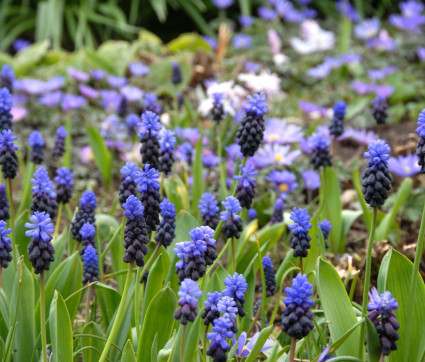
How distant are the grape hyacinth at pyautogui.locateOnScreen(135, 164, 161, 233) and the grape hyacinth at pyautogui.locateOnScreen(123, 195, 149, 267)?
0.11 m

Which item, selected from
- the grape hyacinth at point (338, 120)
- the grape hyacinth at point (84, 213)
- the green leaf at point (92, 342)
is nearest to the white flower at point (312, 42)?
the grape hyacinth at point (338, 120)

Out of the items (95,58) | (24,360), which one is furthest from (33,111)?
(24,360)

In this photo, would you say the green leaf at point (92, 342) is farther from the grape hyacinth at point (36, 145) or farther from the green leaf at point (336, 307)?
the grape hyacinth at point (36, 145)

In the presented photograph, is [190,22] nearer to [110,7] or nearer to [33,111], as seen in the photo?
[110,7]

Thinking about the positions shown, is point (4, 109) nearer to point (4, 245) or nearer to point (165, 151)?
point (165, 151)

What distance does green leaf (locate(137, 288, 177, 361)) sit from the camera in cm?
203

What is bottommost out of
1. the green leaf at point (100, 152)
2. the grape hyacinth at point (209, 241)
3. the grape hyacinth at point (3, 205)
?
the green leaf at point (100, 152)

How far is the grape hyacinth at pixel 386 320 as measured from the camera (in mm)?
1814

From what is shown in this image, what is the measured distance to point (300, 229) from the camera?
6.97 ft

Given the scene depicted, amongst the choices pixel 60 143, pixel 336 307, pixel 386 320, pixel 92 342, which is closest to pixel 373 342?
pixel 386 320

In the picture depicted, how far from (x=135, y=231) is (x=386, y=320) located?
789 millimetres

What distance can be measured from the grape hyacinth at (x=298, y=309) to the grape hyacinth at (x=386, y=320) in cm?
19

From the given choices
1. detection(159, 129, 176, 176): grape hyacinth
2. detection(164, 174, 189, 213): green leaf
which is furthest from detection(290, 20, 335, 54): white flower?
detection(159, 129, 176, 176): grape hyacinth

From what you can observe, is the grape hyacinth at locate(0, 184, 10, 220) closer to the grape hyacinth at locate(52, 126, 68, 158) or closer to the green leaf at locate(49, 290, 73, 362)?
the green leaf at locate(49, 290, 73, 362)
